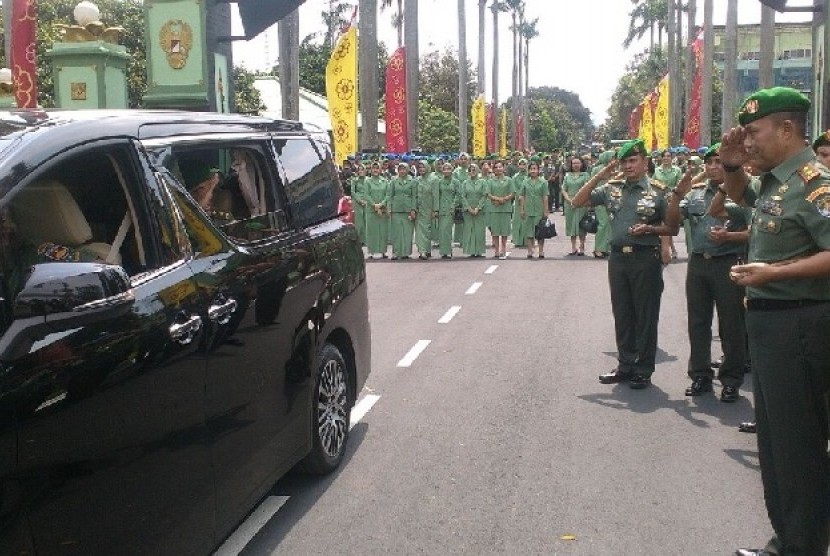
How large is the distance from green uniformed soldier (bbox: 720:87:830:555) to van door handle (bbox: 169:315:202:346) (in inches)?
86.8

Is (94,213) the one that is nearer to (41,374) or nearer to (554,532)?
(41,374)

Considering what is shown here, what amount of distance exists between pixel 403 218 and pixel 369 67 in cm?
1043

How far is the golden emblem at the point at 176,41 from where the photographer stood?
12328mm

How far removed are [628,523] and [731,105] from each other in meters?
27.9

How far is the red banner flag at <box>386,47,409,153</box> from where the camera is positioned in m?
27.4

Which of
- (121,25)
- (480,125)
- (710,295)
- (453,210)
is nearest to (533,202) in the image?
(453,210)

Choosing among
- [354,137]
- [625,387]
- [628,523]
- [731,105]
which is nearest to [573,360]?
[625,387]

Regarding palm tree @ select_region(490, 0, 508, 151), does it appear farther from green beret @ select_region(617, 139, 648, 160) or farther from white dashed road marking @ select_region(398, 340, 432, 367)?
green beret @ select_region(617, 139, 648, 160)

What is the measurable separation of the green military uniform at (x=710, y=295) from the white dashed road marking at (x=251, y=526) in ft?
12.3

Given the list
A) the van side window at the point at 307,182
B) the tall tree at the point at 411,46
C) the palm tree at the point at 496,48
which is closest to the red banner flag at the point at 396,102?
the tall tree at the point at 411,46

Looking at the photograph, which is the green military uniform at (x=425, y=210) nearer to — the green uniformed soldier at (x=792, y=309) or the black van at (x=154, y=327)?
the black van at (x=154, y=327)

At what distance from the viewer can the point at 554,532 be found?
4547 mm

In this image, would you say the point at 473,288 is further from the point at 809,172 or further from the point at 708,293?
the point at 809,172

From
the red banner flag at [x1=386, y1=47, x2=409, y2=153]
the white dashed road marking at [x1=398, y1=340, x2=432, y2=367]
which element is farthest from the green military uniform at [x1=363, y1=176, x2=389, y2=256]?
the white dashed road marking at [x1=398, y1=340, x2=432, y2=367]
